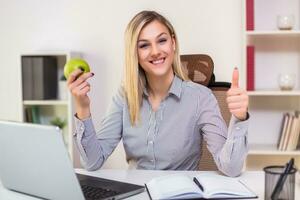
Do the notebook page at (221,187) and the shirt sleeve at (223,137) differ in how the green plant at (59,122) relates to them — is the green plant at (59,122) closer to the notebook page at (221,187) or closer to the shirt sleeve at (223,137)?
the shirt sleeve at (223,137)

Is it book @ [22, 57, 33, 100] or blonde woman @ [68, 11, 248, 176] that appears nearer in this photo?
blonde woman @ [68, 11, 248, 176]

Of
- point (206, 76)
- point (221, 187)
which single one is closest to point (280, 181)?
point (221, 187)

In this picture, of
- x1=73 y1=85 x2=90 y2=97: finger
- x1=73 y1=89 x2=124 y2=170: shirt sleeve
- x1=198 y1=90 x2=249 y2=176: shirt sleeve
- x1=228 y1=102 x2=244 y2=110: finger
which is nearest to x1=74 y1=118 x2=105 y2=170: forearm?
x1=73 y1=89 x2=124 y2=170: shirt sleeve

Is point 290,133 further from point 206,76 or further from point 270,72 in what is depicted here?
point 206,76

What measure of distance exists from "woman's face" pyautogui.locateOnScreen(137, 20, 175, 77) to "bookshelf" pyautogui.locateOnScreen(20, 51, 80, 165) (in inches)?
51.3

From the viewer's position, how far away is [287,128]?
2.71 m

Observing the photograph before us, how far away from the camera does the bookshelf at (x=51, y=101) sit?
2.94 meters

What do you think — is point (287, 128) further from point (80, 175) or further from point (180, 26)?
point (80, 175)

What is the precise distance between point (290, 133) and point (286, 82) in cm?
32

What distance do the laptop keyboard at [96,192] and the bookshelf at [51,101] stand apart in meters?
1.59

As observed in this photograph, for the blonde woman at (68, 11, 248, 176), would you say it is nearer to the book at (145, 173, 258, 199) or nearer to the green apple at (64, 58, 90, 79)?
the green apple at (64, 58, 90, 79)

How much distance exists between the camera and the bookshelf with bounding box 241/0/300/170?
9.21 ft

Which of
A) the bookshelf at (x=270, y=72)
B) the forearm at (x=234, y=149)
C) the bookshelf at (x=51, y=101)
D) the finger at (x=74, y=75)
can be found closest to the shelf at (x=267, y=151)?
the bookshelf at (x=270, y=72)

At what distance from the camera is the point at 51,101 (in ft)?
9.75
